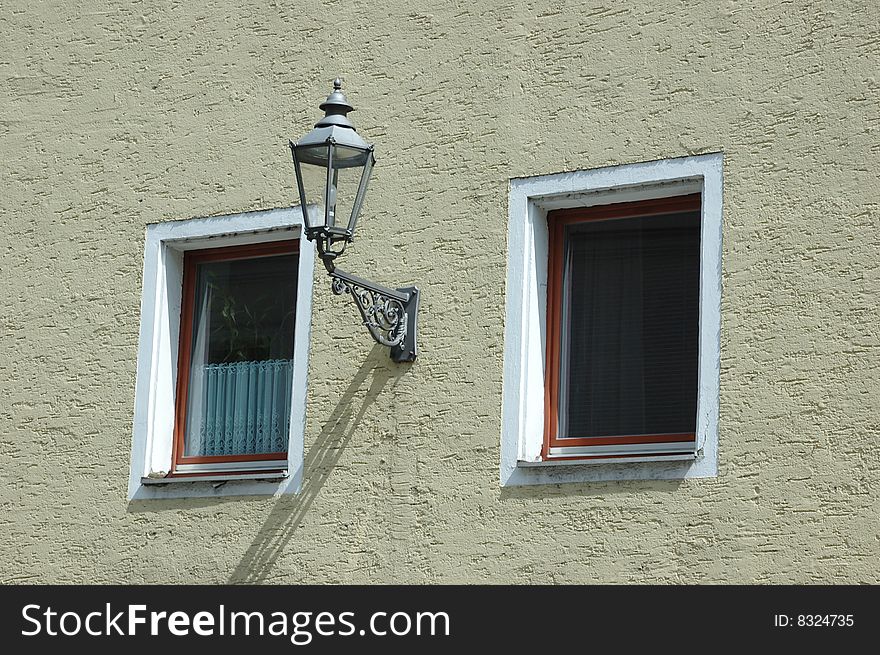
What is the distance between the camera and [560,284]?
8.33 m

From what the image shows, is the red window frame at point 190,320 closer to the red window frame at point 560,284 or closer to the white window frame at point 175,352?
the white window frame at point 175,352

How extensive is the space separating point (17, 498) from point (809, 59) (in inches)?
176

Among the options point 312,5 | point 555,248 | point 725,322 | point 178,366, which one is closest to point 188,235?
point 178,366

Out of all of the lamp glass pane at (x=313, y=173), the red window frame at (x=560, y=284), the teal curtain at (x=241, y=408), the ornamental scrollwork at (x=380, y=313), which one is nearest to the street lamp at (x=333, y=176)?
the lamp glass pane at (x=313, y=173)

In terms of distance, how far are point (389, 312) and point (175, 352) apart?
4.63 feet

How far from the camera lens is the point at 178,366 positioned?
9.15 metres

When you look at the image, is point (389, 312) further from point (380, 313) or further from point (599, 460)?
point (599, 460)

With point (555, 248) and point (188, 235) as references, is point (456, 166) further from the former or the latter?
point (188, 235)

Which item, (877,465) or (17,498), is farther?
(17,498)

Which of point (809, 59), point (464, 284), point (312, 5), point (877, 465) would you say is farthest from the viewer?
point (312, 5)

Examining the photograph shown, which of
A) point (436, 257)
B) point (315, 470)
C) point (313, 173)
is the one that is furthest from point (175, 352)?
point (313, 173)

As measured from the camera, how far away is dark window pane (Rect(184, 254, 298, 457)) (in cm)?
891

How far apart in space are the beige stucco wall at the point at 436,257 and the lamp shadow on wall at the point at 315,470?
1cm

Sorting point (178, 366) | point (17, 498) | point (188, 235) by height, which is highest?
point (188, 235)
